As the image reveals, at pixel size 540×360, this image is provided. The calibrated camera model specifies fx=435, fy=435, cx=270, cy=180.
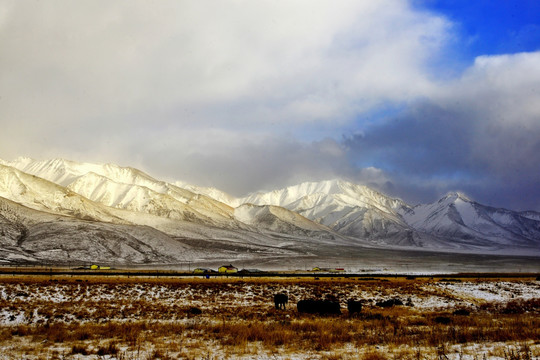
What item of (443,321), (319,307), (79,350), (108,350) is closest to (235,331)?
(108,350)

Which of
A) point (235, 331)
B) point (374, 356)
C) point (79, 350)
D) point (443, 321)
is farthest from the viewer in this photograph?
point (443, 321)

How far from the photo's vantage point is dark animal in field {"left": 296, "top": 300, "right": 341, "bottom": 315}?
84.2 ft

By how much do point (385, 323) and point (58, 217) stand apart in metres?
202

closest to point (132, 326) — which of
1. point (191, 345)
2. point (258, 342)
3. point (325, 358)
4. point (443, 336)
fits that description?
point (191, 345)

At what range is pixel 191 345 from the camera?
49.6 ft

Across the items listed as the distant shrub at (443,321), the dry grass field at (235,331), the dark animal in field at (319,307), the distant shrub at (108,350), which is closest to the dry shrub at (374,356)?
the dry grass field at (235,331)

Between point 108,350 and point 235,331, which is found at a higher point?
point 108,350

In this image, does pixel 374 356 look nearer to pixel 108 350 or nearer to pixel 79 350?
pixel 108 350

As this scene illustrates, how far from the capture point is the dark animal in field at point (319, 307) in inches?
1010

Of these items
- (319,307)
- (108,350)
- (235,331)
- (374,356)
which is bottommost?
(319,307)

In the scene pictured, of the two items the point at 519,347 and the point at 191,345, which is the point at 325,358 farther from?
the point at 519,347

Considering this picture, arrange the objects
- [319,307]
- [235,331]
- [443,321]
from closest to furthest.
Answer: [235,331] < [443,321] < [319,307]

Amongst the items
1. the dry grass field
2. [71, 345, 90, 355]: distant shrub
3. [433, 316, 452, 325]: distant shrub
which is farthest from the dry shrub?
[433, 316, 452, 325]: distant shrub

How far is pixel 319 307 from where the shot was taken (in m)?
26.0
